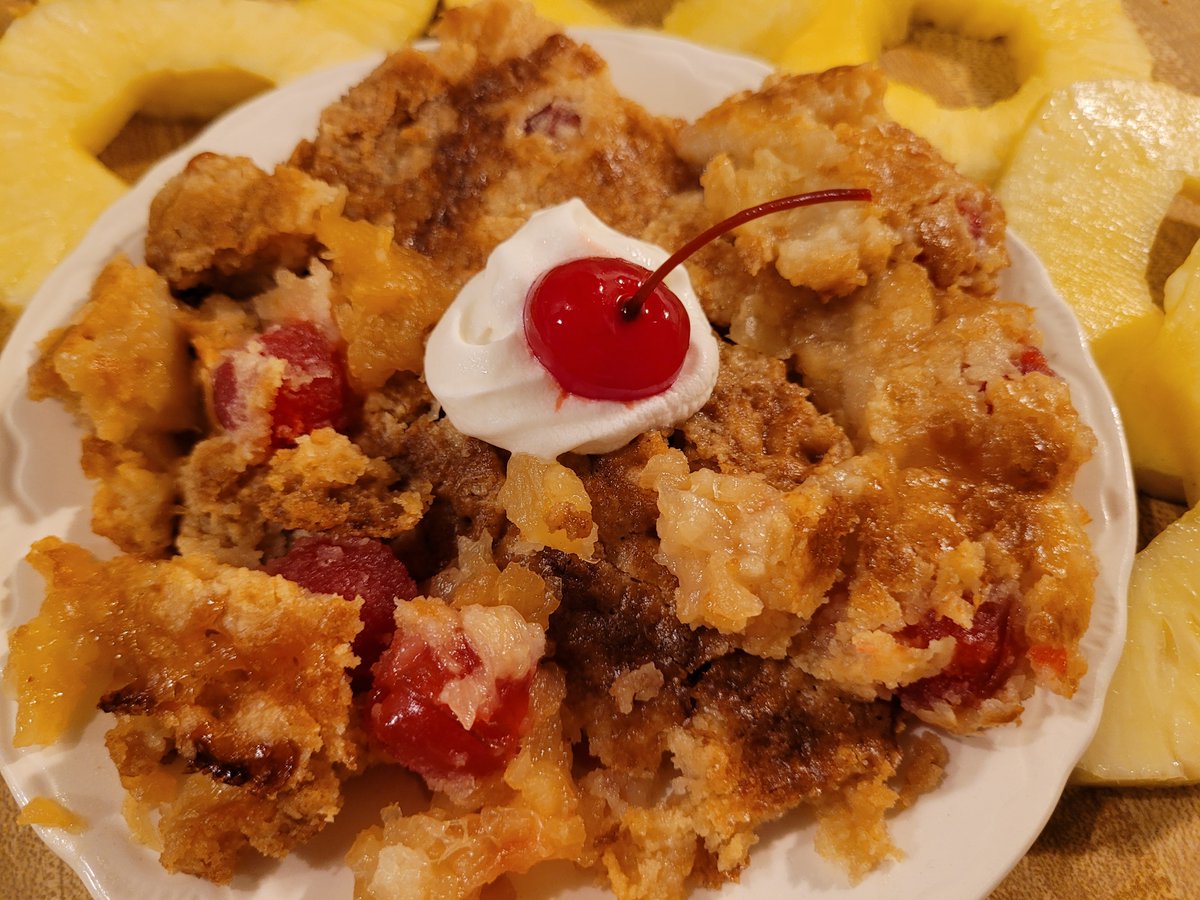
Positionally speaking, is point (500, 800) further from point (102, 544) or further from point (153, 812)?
point (102, 544)

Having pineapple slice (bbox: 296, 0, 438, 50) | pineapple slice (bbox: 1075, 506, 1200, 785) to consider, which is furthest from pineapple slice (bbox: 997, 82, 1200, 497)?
pineapple slice (bbox: 296, 0, 438, 50)

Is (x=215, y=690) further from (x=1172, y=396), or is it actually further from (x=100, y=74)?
(x=1172, y=396)

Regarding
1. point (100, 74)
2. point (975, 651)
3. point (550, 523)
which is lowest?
point (975, 651)

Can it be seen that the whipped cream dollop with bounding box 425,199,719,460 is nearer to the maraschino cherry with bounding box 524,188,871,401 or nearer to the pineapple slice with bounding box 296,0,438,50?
the maraschino cherry with bounding box 524,188,871,401

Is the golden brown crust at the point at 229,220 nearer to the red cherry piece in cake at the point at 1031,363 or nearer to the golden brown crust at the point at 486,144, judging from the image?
the golden brown crust at the point at 486,144

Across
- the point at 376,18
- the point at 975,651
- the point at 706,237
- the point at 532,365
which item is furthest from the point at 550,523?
the point at 376,18

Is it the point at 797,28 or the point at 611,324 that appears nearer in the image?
the point at 611,324

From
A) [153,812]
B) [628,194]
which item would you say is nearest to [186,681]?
[153,812]

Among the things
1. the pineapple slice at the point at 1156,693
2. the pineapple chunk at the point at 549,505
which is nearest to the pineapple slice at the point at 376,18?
the pineapple chunk at the point at 549,505
